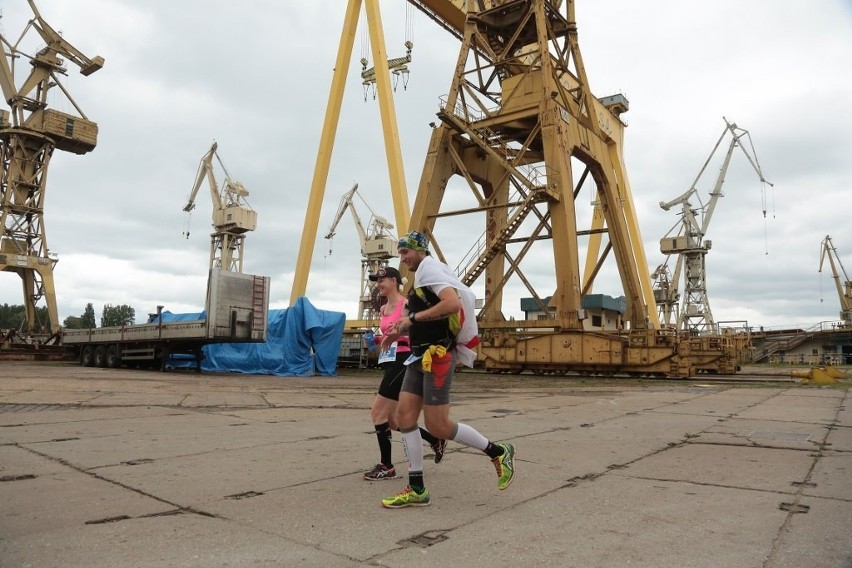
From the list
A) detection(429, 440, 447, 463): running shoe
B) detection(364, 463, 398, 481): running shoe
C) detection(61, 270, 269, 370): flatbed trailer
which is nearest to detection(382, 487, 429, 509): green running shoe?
detection(364, 463, 398, 481): running shoe

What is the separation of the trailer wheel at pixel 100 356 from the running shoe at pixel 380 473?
2305 centimetres

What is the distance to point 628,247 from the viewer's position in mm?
25234

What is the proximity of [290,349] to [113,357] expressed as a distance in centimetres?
735

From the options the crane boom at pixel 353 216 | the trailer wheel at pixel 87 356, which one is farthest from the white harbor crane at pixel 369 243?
the trailer wheel at pixel 87 356

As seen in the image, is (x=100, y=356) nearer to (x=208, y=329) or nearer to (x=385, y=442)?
(x=208, y=329)

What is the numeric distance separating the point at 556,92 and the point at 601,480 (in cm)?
1970

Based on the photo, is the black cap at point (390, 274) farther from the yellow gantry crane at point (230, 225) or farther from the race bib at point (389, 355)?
the yellow gantry crane at point (230, 225)

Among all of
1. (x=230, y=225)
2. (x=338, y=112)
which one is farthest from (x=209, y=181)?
(x=338, y=112)

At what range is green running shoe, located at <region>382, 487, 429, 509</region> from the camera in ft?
10.9

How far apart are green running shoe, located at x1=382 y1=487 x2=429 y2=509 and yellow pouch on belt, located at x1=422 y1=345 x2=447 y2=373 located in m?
0.72

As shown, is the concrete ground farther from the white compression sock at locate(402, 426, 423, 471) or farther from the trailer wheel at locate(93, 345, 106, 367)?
the trailer wheel at locate(93, 345, 106, 367)

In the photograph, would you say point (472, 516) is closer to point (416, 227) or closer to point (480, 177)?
point (416, 227)

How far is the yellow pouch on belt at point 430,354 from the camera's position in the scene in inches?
135

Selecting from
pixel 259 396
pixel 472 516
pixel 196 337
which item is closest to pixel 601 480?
pixel 472 516
